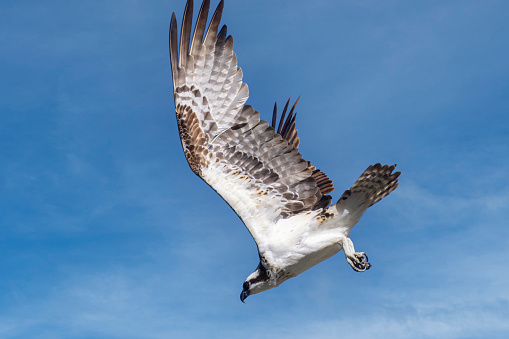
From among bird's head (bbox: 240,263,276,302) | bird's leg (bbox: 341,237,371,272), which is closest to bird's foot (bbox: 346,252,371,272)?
bird's leg (bbox: 341,237,371,272)

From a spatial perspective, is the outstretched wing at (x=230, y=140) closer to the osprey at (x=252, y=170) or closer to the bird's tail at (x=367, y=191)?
the osprey at (x=252, y=170)

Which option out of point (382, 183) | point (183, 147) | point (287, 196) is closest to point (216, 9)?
point (183, 147)

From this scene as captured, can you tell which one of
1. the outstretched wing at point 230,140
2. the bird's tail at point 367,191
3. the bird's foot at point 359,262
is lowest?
the bird's foot at point 359,262

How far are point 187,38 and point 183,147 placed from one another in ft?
6.47

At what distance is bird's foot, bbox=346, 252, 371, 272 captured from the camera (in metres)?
10.5

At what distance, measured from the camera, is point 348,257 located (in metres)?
10.7

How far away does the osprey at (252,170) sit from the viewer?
10.9 meters

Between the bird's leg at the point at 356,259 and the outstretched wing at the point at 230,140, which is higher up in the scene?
the outstretched wing at the point at 230,140

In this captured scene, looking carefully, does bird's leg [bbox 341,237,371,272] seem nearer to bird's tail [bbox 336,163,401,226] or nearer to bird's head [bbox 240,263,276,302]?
bird's tail [bbox 336,163,401,226]

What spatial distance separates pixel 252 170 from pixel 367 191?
6.84 ft

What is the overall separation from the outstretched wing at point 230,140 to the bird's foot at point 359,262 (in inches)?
48.1

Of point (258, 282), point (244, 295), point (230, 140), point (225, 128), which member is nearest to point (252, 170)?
point (230, 140)

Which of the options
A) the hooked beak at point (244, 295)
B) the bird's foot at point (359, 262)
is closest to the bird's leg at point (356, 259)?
the bird's foot at point (359, 262)

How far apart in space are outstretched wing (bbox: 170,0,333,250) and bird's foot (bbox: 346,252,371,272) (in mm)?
1222
